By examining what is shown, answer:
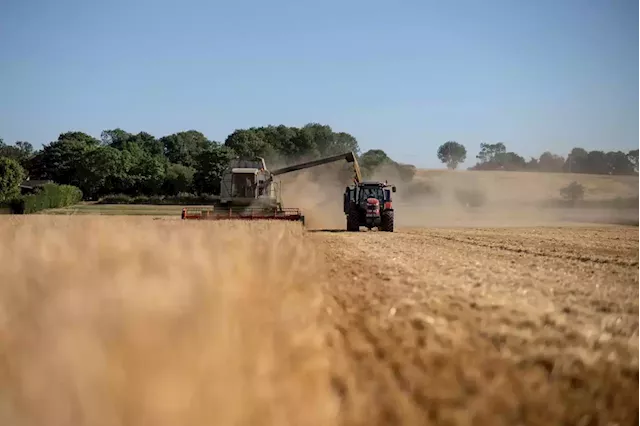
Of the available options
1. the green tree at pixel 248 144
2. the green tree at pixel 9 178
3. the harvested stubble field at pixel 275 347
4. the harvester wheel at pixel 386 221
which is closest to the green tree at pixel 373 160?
the green tree at pixel 248 144

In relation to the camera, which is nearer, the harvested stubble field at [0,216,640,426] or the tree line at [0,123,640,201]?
the harvested stubble field at [0,216,640,426]

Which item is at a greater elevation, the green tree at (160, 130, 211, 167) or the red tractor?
the green tree at (160, 130, 211, 167)

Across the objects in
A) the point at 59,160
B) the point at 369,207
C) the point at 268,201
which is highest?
the point at 59,160

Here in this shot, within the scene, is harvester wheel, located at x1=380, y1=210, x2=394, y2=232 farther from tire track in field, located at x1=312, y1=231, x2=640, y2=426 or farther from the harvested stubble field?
tire track in field, located at x1=312, y1=231, x2=640, y2=426

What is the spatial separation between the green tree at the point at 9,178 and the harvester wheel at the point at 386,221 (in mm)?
33762

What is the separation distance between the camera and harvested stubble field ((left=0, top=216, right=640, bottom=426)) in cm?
186

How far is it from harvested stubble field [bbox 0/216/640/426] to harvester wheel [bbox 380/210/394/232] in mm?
19091

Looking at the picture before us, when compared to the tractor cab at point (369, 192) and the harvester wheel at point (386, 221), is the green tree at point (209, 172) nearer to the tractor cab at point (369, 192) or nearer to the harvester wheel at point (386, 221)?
the tractor cab at point (369, 192)

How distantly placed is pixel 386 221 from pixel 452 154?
418ft

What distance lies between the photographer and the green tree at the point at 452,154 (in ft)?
480

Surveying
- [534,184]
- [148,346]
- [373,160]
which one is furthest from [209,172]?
[148,346]

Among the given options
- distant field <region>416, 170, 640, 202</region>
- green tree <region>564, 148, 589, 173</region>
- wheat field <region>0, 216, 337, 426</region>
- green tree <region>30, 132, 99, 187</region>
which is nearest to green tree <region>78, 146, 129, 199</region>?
green tree <region>30, 132, 99, 187</region>

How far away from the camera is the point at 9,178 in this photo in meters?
47.9

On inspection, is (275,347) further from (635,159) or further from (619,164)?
(619,164)
